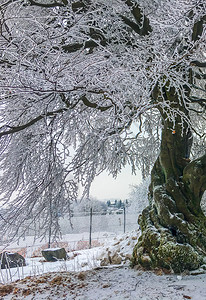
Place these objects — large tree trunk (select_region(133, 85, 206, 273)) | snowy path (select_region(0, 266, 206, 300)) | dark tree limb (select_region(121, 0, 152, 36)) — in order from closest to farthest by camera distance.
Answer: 1. snowy path (select_region(0, 266, 206, 300))
2. large tree trunk (select_region(133, 85, 206, 273))
3. dark tree limb (select_region(121, 0, 152, 36))

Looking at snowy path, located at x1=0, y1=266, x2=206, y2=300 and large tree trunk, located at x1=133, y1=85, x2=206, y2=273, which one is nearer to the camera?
snowy path, located at x1=0, y1=266, x2=206, y2=300

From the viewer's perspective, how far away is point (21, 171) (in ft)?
15.8

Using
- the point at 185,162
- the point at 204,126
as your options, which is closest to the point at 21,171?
the point at 185,162

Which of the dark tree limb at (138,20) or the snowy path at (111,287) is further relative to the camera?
the dark tree limb at (138,20)

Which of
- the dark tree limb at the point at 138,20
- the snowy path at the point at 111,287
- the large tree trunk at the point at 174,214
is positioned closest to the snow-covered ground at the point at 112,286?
the snowy path at the point at 111,287

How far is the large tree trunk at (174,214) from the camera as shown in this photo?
3.98 metres

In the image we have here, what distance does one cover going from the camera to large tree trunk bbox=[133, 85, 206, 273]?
3.98m

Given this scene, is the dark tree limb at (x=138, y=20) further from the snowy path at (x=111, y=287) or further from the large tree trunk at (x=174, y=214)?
the snowy path at (x=111, y=287)

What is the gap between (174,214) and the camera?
4.39 m

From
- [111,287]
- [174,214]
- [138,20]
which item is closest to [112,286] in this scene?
[111,287]

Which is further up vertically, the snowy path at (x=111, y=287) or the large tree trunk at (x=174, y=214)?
the large tree trunk at (x=174, y=214)

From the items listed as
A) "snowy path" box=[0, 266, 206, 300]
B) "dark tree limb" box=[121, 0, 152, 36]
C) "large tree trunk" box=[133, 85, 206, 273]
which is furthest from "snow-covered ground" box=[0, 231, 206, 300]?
"dark tree limb" box=[121, 0, 152, 36]

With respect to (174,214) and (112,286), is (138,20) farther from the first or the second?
(112,286)

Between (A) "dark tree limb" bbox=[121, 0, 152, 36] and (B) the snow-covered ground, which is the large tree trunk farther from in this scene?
(A) "dark tree limb" bbox=[121, 0, 152, 36]
